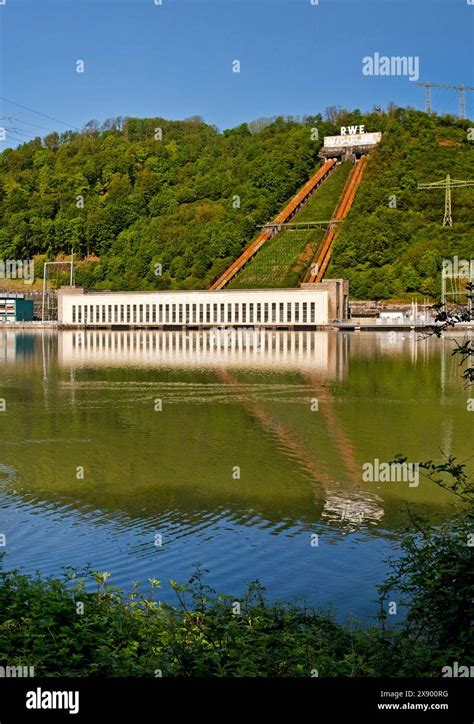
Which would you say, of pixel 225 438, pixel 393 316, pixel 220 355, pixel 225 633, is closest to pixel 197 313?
pixel 393 316

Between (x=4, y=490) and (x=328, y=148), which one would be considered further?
(x=328, y=148)

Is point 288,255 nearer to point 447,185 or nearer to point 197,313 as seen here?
point 197,313

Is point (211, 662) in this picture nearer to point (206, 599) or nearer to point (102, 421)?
point (206, 599)

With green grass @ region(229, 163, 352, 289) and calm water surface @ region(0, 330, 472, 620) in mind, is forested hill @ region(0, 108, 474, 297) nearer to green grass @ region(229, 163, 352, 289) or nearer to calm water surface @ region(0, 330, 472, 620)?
green grass @ region(229, 163, 352, 289)

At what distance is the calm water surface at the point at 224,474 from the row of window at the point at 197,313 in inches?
2532

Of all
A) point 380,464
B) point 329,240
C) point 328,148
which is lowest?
point 380,464

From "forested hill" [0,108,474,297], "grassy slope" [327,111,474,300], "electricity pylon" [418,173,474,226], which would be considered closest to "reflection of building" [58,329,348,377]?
"grassy slope" [327,111,474,300]

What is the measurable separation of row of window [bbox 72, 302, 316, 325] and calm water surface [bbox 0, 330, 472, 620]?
211ft

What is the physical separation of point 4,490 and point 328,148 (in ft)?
455

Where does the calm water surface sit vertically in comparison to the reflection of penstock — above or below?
above

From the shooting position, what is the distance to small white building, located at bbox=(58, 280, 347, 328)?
10306cm

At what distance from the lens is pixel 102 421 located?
25.9 metres

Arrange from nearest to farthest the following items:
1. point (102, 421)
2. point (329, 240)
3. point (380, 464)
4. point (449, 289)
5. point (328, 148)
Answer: point (380, 464) < point (102, 421) < point (449, 289) < point (329, 240) < point (328, 148)

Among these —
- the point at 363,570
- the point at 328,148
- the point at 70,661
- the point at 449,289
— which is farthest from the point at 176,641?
the point at 328,148
